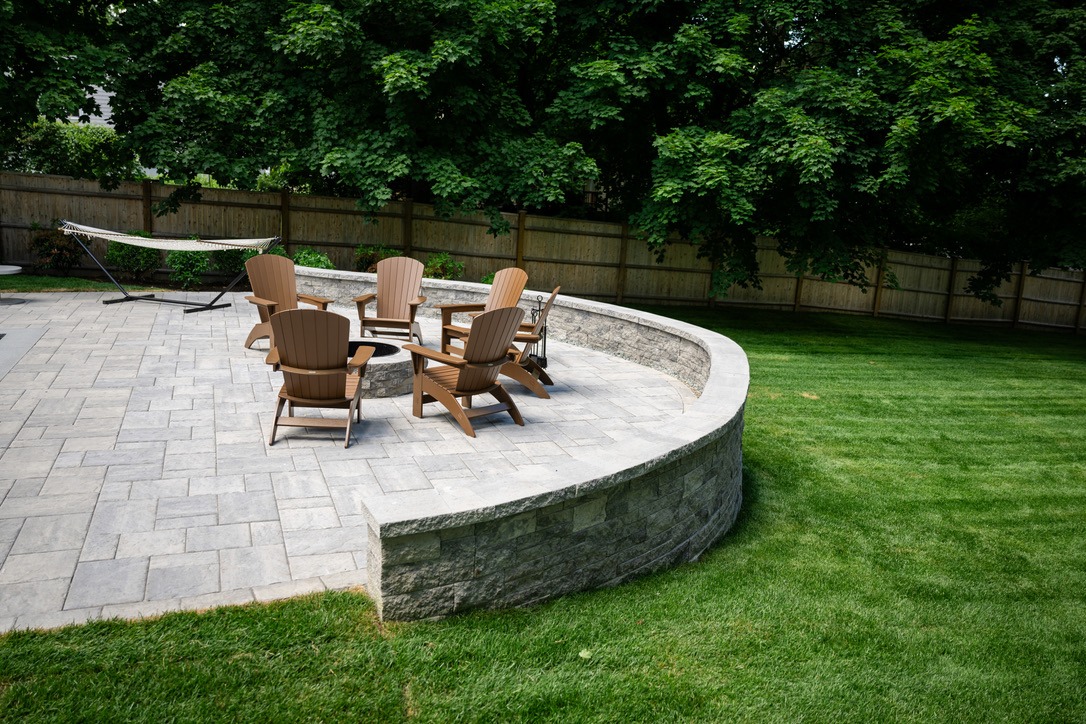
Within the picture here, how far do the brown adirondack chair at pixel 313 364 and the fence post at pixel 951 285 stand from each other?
16.1 metres

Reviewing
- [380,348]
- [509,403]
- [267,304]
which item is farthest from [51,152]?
[509,403]

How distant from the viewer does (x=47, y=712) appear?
2.37 m

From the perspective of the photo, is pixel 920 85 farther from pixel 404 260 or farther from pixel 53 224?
pixel 53 224

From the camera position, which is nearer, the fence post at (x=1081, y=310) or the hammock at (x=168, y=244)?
the hammock at (x=168, y=244)

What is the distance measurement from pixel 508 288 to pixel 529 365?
1099 mm

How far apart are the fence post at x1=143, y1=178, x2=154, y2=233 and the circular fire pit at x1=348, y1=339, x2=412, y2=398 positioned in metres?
9.57

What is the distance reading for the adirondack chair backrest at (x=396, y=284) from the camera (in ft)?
28.7

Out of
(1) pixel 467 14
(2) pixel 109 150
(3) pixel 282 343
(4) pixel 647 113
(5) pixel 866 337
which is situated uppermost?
(1) pixel 467 14

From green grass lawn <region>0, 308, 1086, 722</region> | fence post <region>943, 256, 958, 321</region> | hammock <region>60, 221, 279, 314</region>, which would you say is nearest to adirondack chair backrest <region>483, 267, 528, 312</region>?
green grass lawn <region>0, 308, 1086, 722</region>

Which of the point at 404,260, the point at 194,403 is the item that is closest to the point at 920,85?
the point at 404,260

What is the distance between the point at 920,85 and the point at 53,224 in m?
15.3

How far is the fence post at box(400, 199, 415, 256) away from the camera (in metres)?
15.4

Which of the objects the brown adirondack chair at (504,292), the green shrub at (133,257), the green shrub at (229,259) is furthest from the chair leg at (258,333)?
the green shrub at (133,257)

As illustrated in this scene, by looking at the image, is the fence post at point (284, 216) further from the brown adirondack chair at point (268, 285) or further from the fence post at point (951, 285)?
the fence post at point (951, 285)
